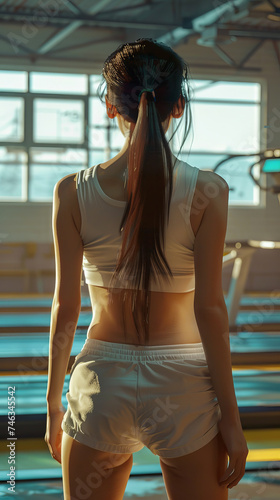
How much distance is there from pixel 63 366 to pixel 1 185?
8723 millimetres

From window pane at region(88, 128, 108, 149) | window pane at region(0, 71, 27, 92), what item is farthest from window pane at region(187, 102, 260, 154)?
window pane at region(0, 71, 27, 92)

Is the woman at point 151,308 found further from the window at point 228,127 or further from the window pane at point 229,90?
the window pane at point 229,90

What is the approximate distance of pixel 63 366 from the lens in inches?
36.5

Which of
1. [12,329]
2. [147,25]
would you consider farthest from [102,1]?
[12,329]

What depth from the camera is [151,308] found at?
32.9 inches

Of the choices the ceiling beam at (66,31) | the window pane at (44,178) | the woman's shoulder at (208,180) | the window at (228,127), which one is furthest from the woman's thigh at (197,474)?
the window at (228,127)

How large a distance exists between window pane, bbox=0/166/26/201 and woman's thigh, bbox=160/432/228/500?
8836mm

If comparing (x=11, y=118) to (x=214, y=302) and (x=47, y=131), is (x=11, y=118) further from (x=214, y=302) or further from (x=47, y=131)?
(x=214, y=302)

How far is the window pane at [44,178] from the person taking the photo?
9.46m

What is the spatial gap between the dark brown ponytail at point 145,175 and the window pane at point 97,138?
28.2 feet

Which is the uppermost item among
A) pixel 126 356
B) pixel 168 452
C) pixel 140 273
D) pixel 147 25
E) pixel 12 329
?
pixel 147 25

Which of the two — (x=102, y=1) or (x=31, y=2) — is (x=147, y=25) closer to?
(x=102, y=1)

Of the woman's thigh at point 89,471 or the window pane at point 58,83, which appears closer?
the woman's thigh at point 89,471

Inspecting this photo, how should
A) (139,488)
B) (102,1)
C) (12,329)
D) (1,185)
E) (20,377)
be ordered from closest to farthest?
(139,488), (20,377), (12,329), (102,1), (1,185)
